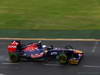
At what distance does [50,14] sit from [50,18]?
740 millimetres

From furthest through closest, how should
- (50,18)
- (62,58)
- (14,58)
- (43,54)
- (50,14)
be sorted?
(50,14)
(50,18)
(14,58)
(43,54)
(62,58)

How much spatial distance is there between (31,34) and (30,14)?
4.00 meters

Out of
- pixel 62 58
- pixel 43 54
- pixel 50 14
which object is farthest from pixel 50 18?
pixel 62 58

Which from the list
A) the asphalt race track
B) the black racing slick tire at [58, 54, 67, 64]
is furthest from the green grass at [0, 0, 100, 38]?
the black racing slick tire at [58, 54, 67, 64]

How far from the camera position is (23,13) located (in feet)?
66.9

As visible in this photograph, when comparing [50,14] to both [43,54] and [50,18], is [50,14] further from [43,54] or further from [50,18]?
[43,54]

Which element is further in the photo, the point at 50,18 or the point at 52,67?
the point at 50,18

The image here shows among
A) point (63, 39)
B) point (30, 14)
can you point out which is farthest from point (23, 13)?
point (63, 39)

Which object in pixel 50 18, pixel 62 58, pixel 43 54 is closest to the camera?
pixel 62 58

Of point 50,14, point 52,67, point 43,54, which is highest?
point 50,14

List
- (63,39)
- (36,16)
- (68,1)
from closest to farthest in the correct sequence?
(63,39) → (36,16) → (68,1)

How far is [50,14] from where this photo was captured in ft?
65.5

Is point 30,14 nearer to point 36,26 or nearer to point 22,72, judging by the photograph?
point 36,26

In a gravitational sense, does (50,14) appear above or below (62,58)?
above
